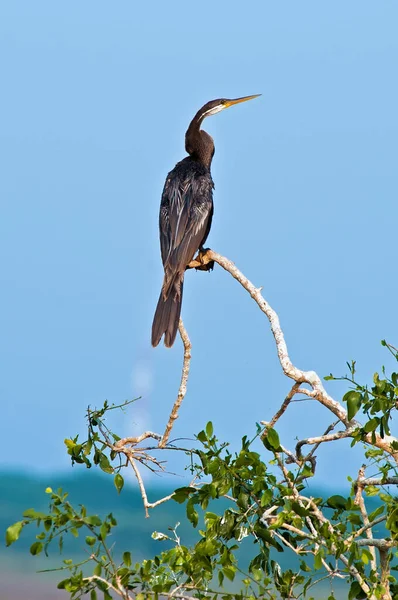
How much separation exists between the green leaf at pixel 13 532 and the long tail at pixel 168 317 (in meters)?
2.30

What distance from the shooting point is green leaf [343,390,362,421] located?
3.04 metres

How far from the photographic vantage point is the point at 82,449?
11.5 feet

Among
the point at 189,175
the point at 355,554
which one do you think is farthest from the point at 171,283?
the point at 355,554

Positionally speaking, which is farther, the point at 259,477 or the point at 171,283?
the point at 171,283

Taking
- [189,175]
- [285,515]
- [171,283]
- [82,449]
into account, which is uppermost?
[189,175]

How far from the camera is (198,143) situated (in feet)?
Answer: 21.7

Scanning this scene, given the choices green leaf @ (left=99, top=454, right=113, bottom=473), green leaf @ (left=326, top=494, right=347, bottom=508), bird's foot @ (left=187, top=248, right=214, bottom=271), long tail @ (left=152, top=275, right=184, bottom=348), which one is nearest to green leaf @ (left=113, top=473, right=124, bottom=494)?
green leaf @ (left=99, top=454, right=113, bottom=473)

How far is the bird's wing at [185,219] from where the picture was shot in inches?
219

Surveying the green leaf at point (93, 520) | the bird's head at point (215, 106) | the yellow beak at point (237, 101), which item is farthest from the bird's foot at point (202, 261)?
the green leaf at point (93, 520)

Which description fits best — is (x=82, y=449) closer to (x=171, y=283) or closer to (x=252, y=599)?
(x=252, y=599)

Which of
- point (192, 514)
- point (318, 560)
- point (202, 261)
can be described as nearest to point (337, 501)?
point (318, 560)

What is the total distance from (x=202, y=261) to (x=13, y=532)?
10.7ft

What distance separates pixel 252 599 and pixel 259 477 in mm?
468

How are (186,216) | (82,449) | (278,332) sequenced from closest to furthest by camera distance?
(82,449) → (278,332) → (186,216)
